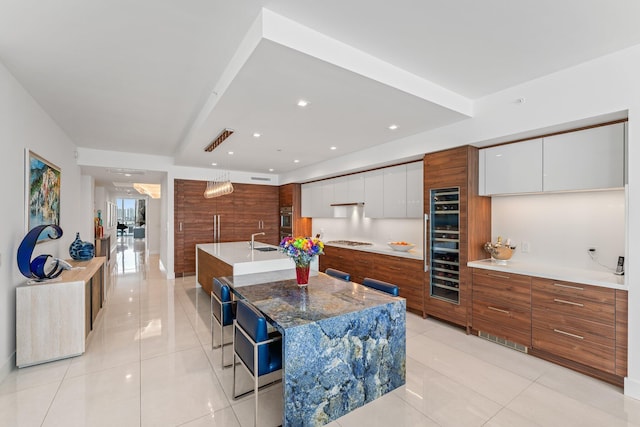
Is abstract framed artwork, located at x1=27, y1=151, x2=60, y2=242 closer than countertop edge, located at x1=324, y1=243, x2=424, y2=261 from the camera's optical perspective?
Yes

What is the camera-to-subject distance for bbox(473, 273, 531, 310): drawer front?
9.71 feet

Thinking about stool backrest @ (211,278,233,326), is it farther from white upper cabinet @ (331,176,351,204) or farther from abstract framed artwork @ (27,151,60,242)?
white upper cabinet @ (331,176,351,204)

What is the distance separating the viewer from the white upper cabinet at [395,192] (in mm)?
4598

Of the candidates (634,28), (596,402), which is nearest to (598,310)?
(596,402)

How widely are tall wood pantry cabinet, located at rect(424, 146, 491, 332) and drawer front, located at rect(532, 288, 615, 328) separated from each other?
2.38 feet

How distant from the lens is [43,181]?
11.1 ft

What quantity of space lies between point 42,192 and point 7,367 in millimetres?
1875

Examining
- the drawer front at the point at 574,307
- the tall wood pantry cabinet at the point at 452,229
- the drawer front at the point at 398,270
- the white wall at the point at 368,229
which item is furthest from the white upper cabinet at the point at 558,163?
the white wall at the point at 368,229

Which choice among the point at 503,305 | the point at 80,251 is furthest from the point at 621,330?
the point at 80,251

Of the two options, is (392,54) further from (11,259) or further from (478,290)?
(11,259)

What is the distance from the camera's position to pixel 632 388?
90.0 inches

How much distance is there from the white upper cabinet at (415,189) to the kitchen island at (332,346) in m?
2.25

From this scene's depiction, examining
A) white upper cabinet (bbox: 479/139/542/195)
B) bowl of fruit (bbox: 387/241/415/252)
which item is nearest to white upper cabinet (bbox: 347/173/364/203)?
bowl of fruit (bbox: 387/241/415/252)

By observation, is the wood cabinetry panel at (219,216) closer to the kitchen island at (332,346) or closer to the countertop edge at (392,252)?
the countertop edge at (392,252)
